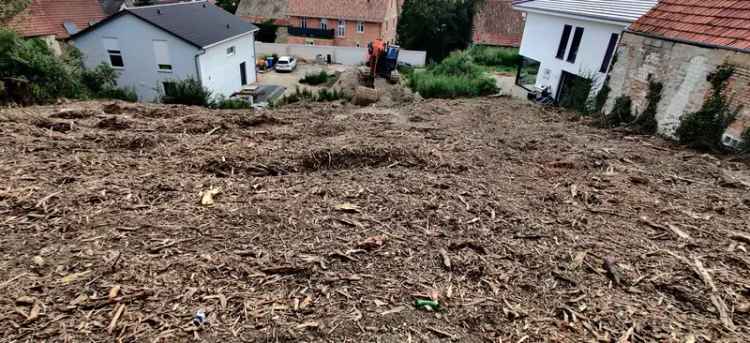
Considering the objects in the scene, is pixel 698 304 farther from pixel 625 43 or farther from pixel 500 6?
pixel 500 6

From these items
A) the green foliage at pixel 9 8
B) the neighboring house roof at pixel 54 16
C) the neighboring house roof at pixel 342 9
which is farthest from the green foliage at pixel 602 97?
the neighboring house roof at pixel 54 16

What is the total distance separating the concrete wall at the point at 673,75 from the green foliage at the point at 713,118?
13 cm

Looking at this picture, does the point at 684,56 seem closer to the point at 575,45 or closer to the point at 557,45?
the point at 575,45

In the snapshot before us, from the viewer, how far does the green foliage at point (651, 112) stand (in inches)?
373

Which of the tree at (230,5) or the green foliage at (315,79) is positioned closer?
the green foliage at (315,79)

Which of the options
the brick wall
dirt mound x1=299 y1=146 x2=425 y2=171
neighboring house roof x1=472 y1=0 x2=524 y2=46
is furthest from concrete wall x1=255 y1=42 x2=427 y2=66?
dirt mound x1=299 y1=146 x2=425 y2=171

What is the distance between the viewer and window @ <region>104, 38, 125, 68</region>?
62.8ft

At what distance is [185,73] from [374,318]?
64.1 ft

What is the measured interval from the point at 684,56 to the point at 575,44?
25.8ft

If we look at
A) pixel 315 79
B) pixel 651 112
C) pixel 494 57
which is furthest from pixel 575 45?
pixel 315 79

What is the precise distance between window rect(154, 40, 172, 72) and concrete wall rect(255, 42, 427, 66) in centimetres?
1449

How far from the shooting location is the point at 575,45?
16.1 metres

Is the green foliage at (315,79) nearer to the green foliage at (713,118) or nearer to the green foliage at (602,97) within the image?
the green foliage at (602,97)

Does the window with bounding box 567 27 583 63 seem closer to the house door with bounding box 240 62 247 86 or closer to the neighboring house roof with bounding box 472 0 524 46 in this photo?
the neighboring house roof with bounding box 472 0 524 46
